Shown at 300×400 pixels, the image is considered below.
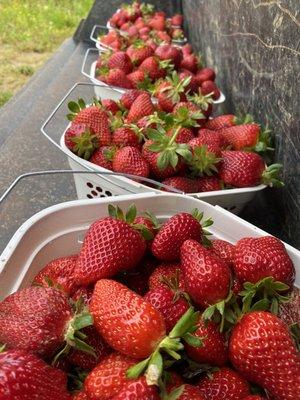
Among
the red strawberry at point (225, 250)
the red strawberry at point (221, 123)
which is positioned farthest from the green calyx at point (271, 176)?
the red strawberry at point (225, 250)

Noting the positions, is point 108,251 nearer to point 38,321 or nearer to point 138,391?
point 38,321

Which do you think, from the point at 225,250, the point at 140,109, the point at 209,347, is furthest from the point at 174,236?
the point at 140,109

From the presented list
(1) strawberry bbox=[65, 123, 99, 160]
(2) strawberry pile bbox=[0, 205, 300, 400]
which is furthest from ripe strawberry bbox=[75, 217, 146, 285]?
(1) strawberry bbox=[65, 123, 99, 160]

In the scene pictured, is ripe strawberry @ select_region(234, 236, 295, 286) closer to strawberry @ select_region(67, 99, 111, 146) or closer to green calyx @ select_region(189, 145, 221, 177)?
green calyx @ select_region(189, 145, 221, 177)

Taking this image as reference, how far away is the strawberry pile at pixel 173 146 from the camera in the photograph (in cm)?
119

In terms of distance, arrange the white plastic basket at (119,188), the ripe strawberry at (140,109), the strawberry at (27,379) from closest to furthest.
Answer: the strawberry at (27,379)
the white plastic basket at (119,188)
the ripe strawberry at (140,109)

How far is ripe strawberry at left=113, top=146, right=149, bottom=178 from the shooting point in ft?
3.88

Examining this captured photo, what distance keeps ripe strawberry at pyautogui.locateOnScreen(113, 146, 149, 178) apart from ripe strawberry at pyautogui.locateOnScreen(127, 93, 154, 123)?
207 mm

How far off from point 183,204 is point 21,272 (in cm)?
34

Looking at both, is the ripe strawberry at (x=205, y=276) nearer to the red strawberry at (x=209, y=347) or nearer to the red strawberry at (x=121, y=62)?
the red strawberry at (x=209, y=347)

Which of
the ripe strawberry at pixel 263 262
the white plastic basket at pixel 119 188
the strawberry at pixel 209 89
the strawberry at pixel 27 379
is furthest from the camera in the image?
the strawberry at pixel 209 89

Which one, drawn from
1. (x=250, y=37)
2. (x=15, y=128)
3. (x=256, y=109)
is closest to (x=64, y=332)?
(x=256, y=109)

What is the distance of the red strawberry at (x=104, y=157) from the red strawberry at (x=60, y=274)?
402 millimetres

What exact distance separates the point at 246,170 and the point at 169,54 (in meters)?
0.92
